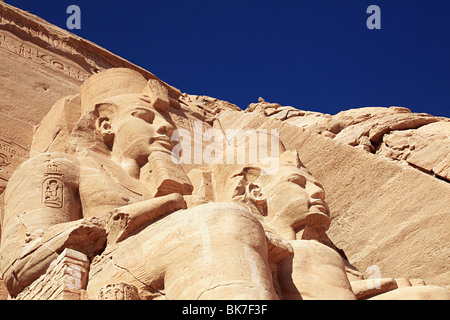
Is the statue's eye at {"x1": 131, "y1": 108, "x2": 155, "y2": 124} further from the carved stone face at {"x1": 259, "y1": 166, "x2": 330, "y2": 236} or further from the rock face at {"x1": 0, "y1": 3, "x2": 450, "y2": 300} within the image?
the carved stone face at {"x1": 259, "y1": 166, "x2": 330, "y2": 236}

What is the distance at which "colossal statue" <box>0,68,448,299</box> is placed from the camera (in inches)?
194

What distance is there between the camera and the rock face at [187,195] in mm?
5082

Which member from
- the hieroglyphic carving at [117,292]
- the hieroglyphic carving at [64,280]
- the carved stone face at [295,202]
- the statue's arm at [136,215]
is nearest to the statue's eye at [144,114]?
the carved stone face at [295,202]

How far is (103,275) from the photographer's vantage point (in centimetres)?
524

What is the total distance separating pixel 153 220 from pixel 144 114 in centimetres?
248

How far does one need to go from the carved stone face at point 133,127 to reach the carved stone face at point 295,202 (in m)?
1.14

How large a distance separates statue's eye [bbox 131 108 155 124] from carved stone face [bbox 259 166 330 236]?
1397mm

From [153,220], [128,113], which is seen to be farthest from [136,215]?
[128,113]

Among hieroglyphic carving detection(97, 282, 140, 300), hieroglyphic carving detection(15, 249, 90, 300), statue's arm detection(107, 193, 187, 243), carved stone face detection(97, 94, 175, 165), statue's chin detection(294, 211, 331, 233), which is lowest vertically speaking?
hieroglyphic carving detection(97, 282, 140, 300)

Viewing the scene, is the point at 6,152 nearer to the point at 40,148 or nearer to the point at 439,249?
the point at 40,148
